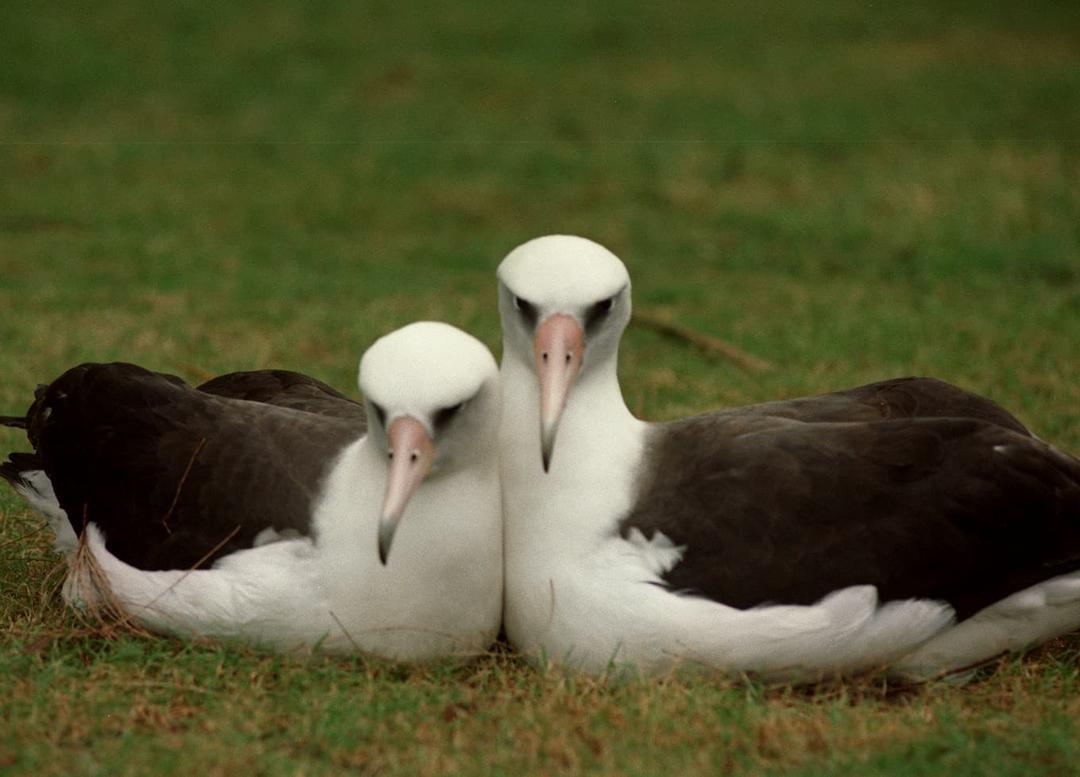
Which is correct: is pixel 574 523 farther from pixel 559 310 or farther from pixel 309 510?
pixel 309 510

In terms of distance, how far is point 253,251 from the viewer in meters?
12.1

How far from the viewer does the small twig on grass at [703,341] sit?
921 cm

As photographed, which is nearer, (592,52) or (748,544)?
(748,544)

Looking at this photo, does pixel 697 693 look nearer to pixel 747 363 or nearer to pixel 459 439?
pixel 459 439

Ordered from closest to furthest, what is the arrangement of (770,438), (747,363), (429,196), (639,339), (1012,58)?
(770,438) < (747,363) < (639,339) < (429,196) < (1012,58)

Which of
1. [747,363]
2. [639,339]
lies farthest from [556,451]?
[639,339]

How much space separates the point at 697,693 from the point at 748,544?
0.48 m

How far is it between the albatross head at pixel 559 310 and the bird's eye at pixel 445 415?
0.28m

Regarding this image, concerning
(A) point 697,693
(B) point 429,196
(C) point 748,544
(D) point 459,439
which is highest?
(D) point 459,439

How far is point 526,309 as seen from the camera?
5.23 meters

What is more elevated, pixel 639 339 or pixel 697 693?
pixel 697 693

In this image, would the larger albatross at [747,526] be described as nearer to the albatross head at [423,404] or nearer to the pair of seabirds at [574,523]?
the pair of seabirds at [574,523]

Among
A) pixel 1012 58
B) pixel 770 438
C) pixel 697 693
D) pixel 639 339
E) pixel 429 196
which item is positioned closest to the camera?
pixel 697 693

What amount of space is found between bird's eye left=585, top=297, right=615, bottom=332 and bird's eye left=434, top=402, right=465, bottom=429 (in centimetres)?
57
